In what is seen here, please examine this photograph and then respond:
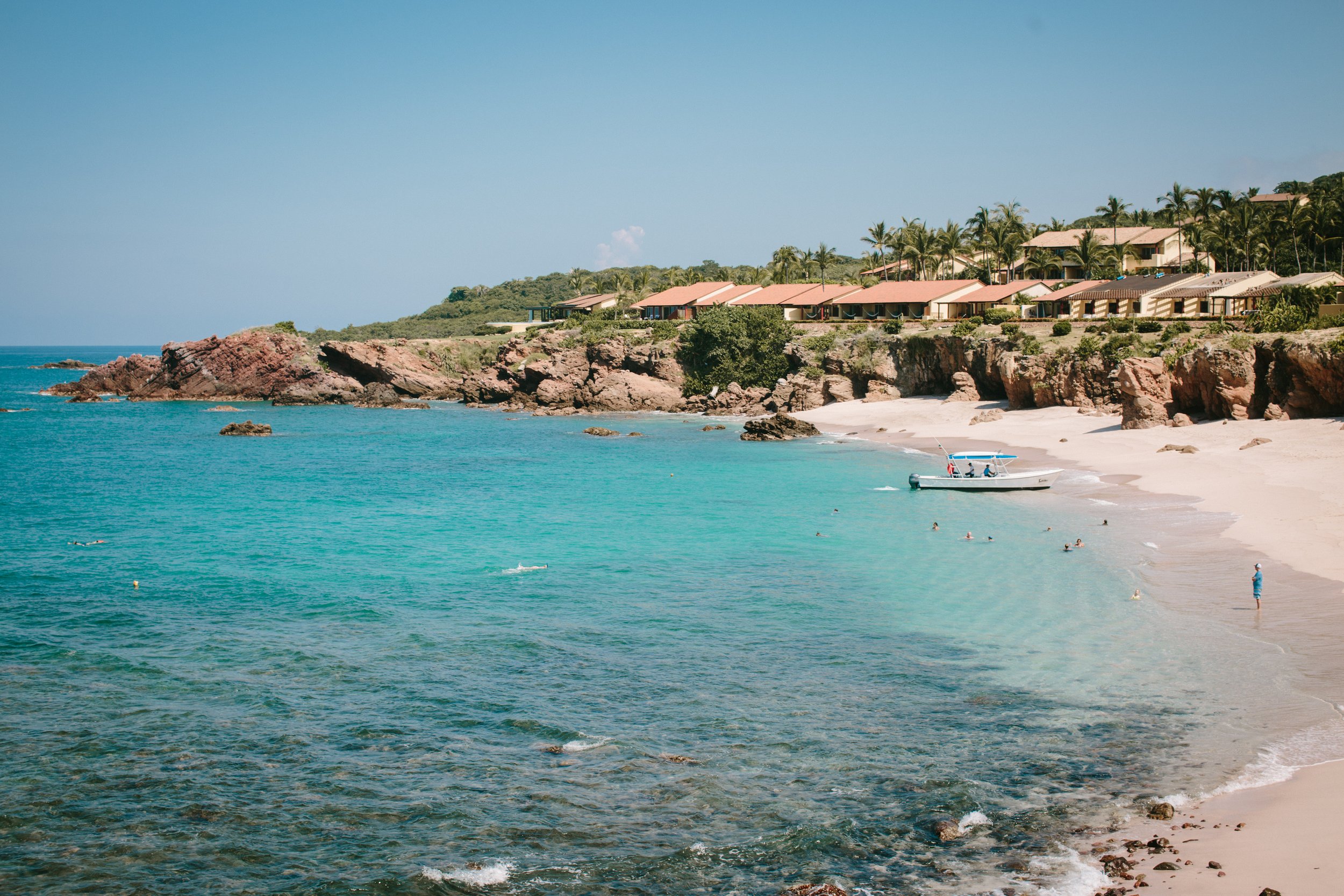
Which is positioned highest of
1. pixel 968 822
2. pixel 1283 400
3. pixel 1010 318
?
pixel 1010 318

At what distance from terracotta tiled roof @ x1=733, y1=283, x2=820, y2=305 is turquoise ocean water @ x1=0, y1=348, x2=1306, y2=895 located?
63.8 metres

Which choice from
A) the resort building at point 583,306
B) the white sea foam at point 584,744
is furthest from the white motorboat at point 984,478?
the resort building at point 583,306

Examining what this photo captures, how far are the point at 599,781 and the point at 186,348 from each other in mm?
116357

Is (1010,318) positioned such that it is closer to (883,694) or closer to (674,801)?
(883,694)

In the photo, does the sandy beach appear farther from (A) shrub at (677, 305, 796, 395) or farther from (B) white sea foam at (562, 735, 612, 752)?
(A) shrub at (677, 305, 796, 395)

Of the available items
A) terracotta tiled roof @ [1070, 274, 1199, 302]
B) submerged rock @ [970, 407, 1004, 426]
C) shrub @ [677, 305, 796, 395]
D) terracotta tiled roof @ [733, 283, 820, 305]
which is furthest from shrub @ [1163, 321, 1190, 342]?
terracotta tiled roof @ [733, 283, 820, 305]

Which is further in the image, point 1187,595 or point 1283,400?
point 1283,400

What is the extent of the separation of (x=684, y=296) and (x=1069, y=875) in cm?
10496

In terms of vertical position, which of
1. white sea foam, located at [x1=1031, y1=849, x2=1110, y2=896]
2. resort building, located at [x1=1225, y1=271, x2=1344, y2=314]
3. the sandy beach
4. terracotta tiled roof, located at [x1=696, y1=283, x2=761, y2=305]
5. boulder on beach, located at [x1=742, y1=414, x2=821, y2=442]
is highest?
terracotta tiled roof, located at [x1=696, y1=283, x2=761, y2=305]

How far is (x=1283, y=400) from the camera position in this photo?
46.4 meters

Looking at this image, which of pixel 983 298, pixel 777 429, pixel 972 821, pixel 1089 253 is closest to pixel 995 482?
pixel 777 429

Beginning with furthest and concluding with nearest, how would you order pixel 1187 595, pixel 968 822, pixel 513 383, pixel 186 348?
pixel 186 348 → pixel 513 383 → pixel 1187 595 → pixel 968 822

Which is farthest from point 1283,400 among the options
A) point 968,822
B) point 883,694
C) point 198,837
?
point 198,837

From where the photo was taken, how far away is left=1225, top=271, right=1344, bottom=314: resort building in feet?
181
